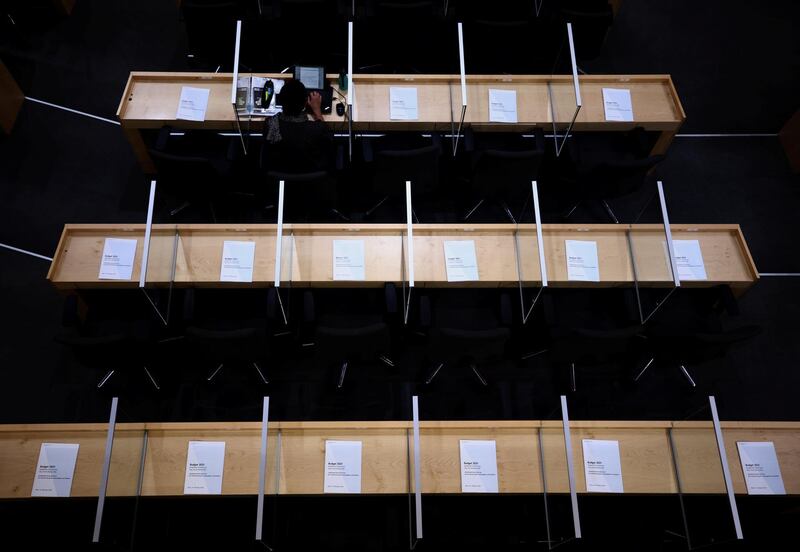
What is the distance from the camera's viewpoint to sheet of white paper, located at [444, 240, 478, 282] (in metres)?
4.02

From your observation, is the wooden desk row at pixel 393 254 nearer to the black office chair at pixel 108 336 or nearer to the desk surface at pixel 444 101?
the black office chair at pixel 108 336

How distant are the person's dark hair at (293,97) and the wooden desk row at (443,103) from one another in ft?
0.76

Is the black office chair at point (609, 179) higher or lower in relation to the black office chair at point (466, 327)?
higher

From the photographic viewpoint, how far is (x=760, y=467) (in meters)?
3.58

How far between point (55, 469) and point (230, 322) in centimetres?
133

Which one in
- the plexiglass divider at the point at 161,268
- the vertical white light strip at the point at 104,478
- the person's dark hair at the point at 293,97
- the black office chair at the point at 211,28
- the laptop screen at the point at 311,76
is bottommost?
the vertical white light strip at the point at 104,478

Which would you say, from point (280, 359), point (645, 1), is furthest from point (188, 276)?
point (645, 1)

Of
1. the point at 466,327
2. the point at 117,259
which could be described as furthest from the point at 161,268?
the point at 466,327

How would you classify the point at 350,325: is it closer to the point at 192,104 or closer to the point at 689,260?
the point at 192,104

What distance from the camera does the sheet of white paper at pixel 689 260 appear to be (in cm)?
407

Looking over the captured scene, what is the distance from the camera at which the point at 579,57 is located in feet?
17.1

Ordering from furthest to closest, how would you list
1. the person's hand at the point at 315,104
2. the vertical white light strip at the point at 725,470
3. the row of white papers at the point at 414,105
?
the row of white papers at the point at 414,105 < the person's hand at the point at 315,104 < the vertical white light strip at the point at 725,470

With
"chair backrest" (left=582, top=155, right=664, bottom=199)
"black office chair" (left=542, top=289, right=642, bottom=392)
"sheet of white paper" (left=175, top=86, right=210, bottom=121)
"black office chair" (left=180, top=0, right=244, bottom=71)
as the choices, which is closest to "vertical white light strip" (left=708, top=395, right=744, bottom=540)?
"black office chair" (left=542, top=289, right=642, bottom=392)

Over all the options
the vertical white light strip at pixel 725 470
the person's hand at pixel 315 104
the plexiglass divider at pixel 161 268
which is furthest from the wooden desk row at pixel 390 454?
the person's hand at pixel 315 104
